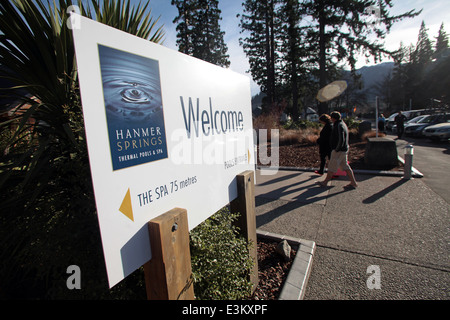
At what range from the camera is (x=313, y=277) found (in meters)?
2.66

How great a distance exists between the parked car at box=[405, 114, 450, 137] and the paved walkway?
503 inches

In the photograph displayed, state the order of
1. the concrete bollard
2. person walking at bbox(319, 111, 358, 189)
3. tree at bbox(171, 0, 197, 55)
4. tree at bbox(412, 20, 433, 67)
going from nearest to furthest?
person walking at bbox(319, 111, 358, 189)
the concrete bollard
tree at bbox(171, 0, 197, 55)
tree at bbox(412, 20, 433, 67)

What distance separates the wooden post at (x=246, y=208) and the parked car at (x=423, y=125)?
58.6ft

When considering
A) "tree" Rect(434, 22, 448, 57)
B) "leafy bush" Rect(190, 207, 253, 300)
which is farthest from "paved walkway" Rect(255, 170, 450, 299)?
"tree" Rect(434, 22, 448, 57)

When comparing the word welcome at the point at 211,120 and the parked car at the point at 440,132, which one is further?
the parked car at the point at 440,132

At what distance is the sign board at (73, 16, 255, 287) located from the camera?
988 mm

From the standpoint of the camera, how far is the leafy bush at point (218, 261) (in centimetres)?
183

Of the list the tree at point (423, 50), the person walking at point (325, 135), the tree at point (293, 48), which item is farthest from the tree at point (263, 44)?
the tree at point (423, 50)

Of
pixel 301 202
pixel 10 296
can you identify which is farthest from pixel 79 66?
pixel 301 202

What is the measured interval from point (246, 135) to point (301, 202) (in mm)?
2962
